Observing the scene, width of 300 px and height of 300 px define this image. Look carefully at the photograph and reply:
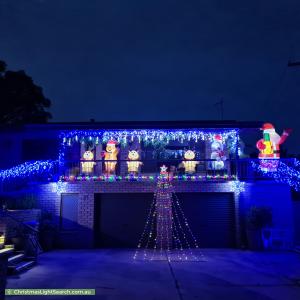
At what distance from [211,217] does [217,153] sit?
9.44 ft

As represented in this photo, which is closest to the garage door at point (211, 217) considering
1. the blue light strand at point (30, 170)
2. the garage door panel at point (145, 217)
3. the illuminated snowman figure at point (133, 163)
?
the garage door panel at point (145, 217)

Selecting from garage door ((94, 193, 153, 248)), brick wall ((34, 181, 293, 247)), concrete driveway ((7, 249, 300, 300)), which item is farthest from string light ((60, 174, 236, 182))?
concrete driveway ((7, 249, 300, 300))

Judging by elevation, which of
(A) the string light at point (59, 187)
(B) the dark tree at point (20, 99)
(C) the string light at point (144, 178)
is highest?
(B) the dark tree at point (20, 99)

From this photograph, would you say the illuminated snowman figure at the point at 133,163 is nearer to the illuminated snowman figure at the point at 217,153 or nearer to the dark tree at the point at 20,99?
the illuminated snowman figure at the point at 217,153

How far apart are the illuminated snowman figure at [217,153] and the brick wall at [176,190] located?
1.06m

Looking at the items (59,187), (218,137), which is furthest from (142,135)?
(59,187)

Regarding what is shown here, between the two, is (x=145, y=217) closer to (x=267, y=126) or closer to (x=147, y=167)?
(x=147, y=167)

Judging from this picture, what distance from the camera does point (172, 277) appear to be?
8.81 metres

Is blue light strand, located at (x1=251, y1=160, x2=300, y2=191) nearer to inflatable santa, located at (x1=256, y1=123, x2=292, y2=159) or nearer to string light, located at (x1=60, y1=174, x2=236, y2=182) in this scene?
inflatable santa, located at (x1=256, y1=123, x2=292, y2=159)

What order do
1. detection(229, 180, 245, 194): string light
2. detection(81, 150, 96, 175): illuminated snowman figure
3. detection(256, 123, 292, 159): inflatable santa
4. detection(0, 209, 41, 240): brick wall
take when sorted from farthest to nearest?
1. detection(81, 150, 96, 175): illuminated snowman figure
2. detection(229, 180, 245, 194): string light
3. detection(256, 123, 292, 159): inflatable santa
4. detection(0, 209, 41, 240): brick wall

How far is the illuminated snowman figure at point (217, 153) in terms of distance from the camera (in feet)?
49.1

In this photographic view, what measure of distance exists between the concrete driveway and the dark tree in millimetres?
11719

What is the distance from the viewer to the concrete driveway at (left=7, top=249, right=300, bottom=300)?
7348 millimetres

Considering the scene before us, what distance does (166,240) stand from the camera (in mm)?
13961
